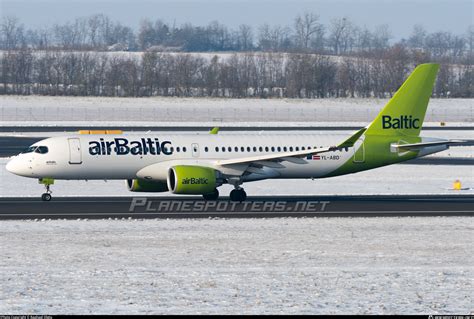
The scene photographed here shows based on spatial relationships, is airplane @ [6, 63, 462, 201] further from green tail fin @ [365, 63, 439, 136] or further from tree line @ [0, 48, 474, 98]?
tree line @ [0, 48, 474, 98]

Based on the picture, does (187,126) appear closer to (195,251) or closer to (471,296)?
(195,251)

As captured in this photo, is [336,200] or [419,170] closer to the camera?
[336,200]

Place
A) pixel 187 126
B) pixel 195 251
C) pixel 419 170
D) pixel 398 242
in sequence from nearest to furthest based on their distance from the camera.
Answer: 1. pixel 195 251
2. pixel 398 242
3. pixel 419 170
4. pixel 187 126

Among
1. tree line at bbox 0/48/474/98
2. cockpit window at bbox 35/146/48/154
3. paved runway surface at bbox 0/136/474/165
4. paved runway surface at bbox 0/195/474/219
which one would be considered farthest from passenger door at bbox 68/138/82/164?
tree line at bbox 0/48/474/98

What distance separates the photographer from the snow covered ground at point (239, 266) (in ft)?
75.2

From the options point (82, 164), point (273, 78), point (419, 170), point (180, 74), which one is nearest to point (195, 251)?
point (82, 164)

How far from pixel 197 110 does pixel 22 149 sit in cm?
5544

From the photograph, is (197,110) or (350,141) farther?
(197,110)

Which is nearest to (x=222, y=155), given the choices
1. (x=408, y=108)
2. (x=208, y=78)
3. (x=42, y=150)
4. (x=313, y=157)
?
(x=313, y=157)

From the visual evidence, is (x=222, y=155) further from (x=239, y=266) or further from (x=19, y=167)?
(x=239, y=266)

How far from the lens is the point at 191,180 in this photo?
42.8 m

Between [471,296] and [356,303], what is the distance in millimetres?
3303

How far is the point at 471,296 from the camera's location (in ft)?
79.0

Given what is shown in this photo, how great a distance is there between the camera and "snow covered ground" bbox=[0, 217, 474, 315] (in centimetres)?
2292
